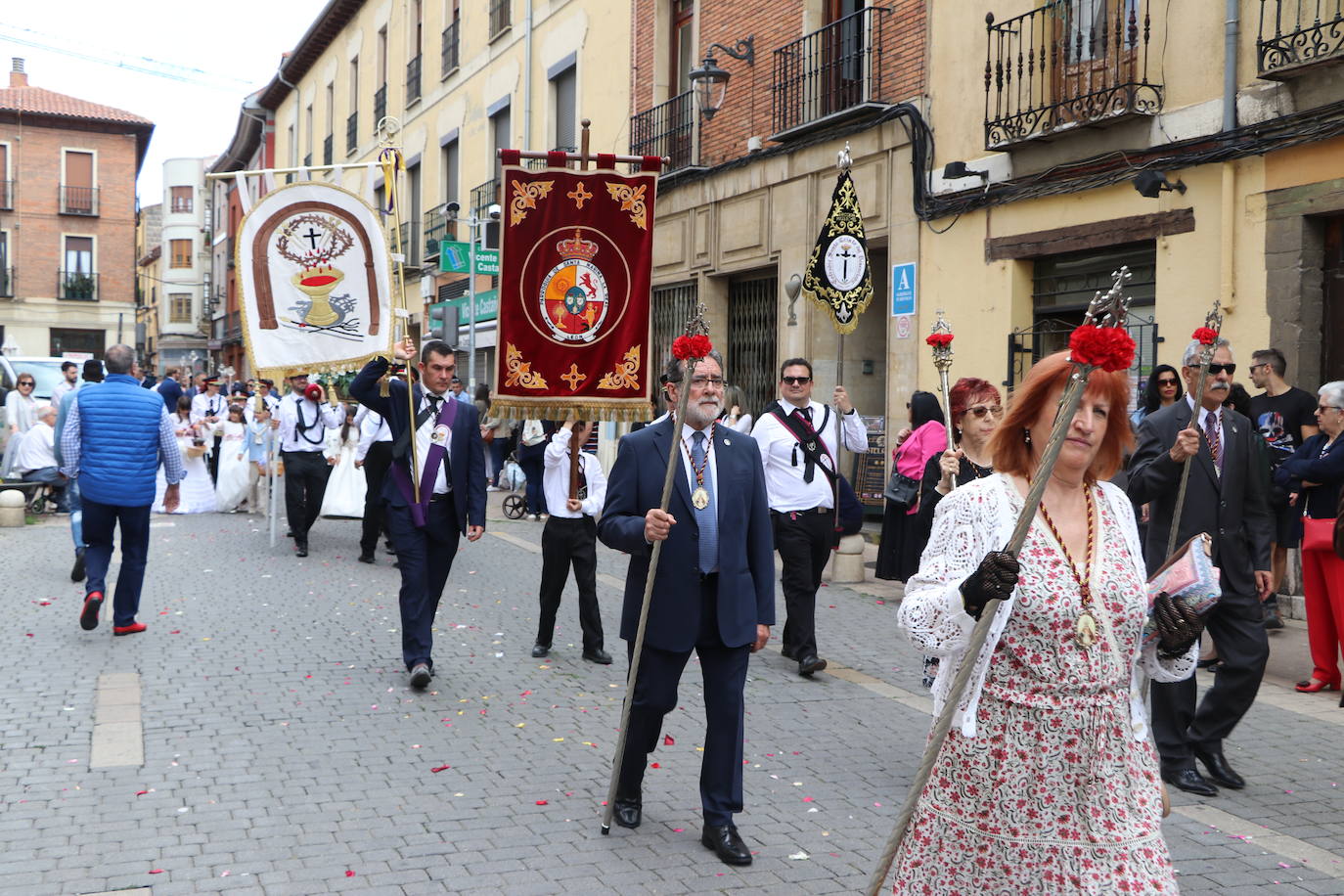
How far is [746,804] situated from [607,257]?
324 centimetres

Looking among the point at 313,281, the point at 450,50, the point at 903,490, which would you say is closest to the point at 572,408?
the point at 903,490

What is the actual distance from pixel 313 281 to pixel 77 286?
171 feet

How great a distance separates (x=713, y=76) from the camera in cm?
1733

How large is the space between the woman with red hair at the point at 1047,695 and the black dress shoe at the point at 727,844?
1.54 m

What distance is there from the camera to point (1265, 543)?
19.8ft

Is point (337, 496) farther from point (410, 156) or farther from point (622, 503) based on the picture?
point (410, 156)

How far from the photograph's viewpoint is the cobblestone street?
179 inches

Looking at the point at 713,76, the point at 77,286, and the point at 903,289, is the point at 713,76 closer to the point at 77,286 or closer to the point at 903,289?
the point at 903,289

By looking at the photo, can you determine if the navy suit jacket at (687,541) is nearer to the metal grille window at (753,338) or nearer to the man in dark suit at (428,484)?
the man in dark suit at (428,484)

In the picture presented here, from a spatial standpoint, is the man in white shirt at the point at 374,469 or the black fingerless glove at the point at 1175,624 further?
the man in white shirt at the point at 374,469

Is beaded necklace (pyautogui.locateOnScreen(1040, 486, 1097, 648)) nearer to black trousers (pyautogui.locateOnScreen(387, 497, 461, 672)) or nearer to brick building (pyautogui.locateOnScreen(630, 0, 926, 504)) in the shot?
black trousers (pyautogui.locateOnScreen(387, 497, 461, 672))

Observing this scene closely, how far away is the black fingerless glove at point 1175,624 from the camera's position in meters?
3.11

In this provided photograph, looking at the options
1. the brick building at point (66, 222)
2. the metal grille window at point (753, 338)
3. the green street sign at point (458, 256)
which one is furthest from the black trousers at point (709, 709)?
the brick building at point (66, 222)

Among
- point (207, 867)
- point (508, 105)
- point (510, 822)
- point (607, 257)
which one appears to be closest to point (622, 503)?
point (510, 822)
